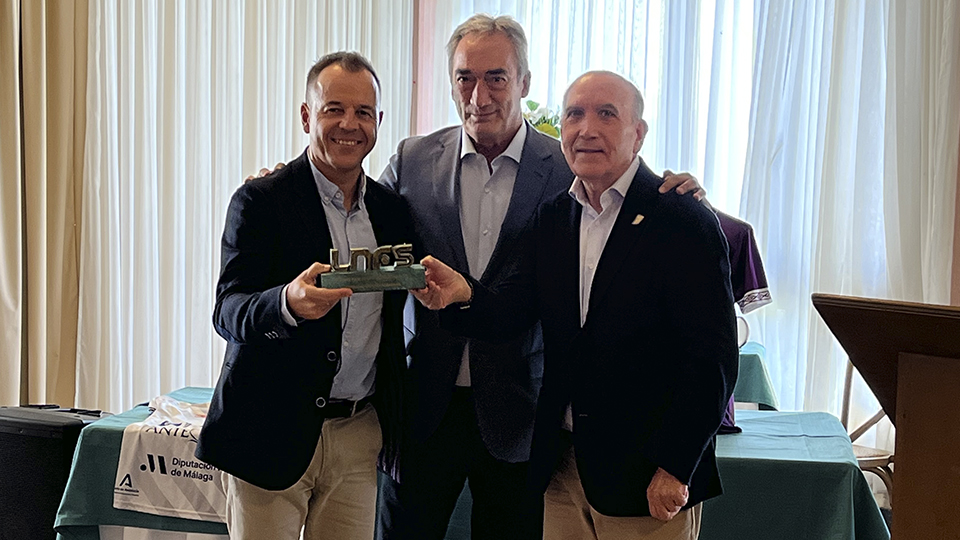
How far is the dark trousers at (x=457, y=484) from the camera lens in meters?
1.92

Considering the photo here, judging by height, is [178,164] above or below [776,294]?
above

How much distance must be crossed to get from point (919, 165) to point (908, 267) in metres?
0.46

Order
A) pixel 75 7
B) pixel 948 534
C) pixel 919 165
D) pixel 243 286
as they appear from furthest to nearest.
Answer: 1. pixel 919 165
2. pixel 75 7
3. pixel 243 286
4. pixel 948 534

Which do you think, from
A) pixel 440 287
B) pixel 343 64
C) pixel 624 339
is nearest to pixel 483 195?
pixel 440 287

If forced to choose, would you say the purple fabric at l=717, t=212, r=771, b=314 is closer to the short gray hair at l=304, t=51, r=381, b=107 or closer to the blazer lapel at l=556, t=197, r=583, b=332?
the blazer lapel at l=556, t=197, r=583, b=332

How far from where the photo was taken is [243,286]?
1.77 m

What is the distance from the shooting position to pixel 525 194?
1.99 meters

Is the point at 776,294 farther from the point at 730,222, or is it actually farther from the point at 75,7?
the point at 75,7

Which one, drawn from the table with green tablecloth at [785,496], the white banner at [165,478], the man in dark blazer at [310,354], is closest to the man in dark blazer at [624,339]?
the man in dark blazer at [310,354]

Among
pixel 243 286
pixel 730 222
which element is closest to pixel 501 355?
pixel 243 286

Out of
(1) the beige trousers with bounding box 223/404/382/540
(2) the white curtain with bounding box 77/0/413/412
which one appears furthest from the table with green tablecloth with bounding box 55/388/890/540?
(2) the white curtain with bounding box 77/0/413/412

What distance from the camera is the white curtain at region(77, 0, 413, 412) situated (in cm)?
388

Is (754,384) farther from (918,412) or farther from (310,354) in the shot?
(918,412)

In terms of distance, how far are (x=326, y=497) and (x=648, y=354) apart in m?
0.73
